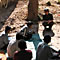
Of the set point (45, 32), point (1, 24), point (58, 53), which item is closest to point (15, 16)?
point (1, 24)

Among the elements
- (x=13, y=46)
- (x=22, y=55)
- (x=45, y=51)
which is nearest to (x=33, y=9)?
(x=13, y=46)

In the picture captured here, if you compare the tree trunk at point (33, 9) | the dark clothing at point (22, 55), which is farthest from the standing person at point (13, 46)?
the tree trunk at point (33, 9)

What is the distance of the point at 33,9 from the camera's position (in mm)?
13820

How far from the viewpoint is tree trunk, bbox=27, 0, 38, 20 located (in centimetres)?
1369

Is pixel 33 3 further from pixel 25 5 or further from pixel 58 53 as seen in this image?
pixel 58 53

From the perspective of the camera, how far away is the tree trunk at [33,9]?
44.9 ft

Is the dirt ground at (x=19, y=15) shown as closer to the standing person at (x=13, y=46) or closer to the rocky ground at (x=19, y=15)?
the rocky ground at (x=19, y=15)

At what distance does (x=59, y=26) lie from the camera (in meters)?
13.3

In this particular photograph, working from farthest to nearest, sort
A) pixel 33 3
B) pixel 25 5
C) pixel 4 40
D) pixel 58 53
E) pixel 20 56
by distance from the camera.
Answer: pixel 25 5
pixel 33 3
pixel 4 40
pixel 58 53
pixel 20 56

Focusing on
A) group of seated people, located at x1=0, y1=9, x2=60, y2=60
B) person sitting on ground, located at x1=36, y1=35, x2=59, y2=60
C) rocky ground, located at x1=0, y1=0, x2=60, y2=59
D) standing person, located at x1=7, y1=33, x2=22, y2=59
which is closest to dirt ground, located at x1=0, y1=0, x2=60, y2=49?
rocky ground, located at x1=0, y1=0, x2=60, y2=59

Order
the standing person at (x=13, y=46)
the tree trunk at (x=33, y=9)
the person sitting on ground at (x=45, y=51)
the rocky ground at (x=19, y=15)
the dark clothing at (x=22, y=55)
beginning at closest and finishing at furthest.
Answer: the dark clothing at (x=22, y=55), the person sitting on ground at (x=45, y=51), the standing person at (x=13, y=46), the rocky ground at (x=19, y=15), the tree trunk at (x=33, y=9)

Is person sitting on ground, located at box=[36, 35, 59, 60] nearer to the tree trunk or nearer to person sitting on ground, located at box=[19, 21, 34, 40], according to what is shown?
person sitting on ground, located at box=[19, 21, 34, 40]

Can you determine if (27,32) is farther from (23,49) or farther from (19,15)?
(19,15)

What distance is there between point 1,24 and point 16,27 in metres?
1.15
